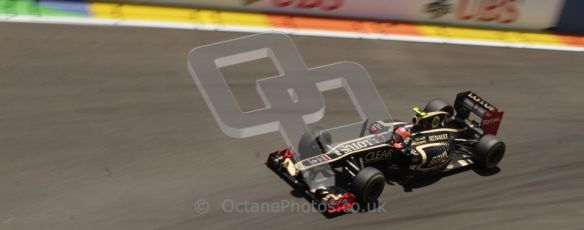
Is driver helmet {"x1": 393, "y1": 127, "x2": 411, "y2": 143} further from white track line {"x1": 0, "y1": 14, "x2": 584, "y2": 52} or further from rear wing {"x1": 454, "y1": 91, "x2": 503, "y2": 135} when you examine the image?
white track line {"x1": 0, "y1": 14, "x2": 584, "y2": 52}

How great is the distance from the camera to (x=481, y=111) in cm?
1323

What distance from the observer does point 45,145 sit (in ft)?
40.9

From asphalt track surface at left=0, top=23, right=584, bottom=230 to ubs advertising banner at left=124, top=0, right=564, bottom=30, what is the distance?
1325 mm

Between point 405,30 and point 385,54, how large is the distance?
1.67 metres

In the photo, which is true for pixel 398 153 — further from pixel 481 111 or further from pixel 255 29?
pixel 255 29

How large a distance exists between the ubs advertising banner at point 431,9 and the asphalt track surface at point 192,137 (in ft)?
4.35

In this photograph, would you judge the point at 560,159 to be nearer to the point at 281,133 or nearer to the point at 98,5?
the point at 281,133

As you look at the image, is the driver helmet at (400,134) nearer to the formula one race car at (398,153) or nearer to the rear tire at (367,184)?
the formula one race car at (398,153)

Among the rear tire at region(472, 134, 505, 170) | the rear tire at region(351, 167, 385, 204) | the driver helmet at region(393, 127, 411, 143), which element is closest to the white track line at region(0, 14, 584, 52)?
the rear tire at region(472, 134, 505, 170)

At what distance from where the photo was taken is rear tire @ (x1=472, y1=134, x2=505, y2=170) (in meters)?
12.6

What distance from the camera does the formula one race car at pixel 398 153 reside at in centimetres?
1135

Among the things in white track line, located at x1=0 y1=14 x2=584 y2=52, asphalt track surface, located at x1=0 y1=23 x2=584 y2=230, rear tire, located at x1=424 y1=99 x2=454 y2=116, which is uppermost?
rear tire, located at x1=424 y1=99 x2=454 y2=116

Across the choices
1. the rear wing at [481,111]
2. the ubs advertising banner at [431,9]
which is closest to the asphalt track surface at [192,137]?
the rear wing at [481,111]

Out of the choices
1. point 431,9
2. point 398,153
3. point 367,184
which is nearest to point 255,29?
point 431,9
